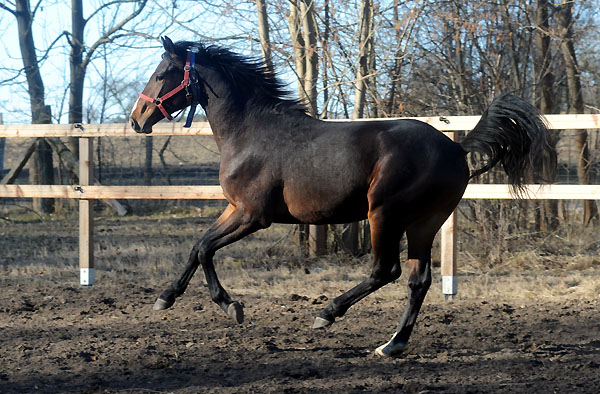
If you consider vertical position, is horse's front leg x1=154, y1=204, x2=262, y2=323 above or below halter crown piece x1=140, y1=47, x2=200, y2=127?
below

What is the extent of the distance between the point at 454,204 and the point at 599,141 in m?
6.76

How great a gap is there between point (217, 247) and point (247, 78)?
4.18ft

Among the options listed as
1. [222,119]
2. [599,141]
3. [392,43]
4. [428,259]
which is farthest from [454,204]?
[599,141]

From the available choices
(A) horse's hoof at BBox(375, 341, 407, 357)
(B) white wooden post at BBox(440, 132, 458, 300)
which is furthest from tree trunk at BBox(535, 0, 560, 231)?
(A) horse's hoof at BBox(375, 341, 407, 357)

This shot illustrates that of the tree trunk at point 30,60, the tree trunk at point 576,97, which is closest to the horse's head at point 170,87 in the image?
the tree trunk at point 576,97

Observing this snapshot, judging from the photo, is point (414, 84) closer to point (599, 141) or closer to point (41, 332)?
point (599, 141)

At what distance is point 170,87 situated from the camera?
5.20 m

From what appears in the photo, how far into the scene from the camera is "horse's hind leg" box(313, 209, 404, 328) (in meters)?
4.55

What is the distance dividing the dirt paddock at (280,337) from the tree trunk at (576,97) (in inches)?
96.7

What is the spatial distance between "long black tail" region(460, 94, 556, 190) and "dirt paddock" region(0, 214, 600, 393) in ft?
3.86

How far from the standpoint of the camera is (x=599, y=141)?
10531 mm

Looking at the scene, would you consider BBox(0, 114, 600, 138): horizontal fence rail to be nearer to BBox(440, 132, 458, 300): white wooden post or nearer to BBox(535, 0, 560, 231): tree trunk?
BBox(440, 132, 458, 300): white wooden post

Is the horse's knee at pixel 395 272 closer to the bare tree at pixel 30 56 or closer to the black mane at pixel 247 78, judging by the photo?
the black mane at pixel 247 78

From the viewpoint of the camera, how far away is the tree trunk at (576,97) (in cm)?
1028
